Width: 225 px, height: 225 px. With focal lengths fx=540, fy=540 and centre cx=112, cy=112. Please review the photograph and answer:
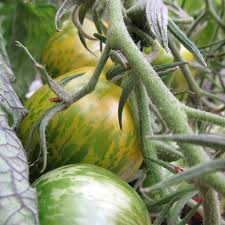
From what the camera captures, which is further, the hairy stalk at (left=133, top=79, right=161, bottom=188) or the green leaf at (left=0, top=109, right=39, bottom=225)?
the hairy stalk at (left=133, top=79, right=161, bottom=188)

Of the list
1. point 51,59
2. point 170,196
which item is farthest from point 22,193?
point 51,59

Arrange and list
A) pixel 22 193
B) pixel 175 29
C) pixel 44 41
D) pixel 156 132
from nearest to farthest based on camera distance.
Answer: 1. pixel 22 193
2. pixel 175 29
3. pixel 156 132
4. pixel 44 41

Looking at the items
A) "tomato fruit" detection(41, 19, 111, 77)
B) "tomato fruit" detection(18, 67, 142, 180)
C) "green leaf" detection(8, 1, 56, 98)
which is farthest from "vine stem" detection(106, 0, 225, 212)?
"green leaf" detection(8, 1, 56, 98)

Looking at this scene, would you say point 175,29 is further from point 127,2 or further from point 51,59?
point 51,59

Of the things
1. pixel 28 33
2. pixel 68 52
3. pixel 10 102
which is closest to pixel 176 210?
pixel 10 102

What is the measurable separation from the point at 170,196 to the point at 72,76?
8.8 inches

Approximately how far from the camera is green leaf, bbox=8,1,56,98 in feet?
3.32

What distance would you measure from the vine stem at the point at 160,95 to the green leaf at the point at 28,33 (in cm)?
42

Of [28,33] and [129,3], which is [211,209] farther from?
[28,33]

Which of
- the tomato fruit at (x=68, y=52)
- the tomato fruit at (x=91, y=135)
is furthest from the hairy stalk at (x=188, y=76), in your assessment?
the tomato fruit at (x=91, y=135)

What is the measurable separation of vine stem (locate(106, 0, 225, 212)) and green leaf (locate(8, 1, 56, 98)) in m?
0.42

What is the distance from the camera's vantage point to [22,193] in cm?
51

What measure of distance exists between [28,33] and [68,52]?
0.19m

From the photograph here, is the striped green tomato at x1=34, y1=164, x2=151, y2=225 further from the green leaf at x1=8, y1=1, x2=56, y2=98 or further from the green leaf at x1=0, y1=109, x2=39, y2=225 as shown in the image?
the green leaf at x1=8, y1=1, x2=56, y2=98
